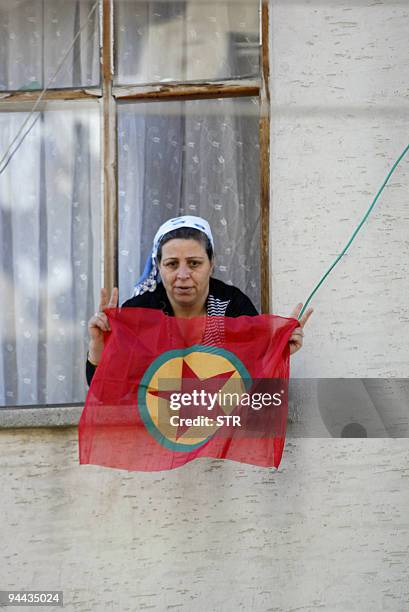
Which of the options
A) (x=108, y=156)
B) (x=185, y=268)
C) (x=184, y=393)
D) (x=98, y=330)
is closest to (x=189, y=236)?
(x=185, y=268)

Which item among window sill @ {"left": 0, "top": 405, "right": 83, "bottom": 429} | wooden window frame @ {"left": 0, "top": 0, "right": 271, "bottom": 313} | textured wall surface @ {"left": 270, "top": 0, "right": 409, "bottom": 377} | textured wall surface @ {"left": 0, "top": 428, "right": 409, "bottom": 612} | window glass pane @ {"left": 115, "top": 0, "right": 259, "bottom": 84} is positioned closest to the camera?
textured wall surface @ {"left": 0, "top": 428, "right": 409, "bottom": 612}

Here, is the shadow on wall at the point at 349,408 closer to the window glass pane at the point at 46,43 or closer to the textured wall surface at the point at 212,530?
the textured wall surface at the point at 212,530

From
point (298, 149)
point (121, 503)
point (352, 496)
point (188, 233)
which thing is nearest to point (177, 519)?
point (121, 503)

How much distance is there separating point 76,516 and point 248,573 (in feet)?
2.44

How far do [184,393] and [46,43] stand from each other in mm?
1977

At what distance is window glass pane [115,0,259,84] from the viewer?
576 centimetres

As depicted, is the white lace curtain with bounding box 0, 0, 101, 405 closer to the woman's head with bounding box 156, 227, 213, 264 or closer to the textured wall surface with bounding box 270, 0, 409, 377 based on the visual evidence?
the woman's head with bounding box 156, 227, 213, 264

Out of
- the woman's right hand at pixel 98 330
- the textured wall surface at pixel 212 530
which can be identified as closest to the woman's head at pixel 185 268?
the woman's right hand at pixel 98 330

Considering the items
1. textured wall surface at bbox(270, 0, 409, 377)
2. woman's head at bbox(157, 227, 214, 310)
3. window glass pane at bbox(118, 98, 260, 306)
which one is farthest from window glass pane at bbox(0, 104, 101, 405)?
textured wall surface at bbox(270, 0, 409, 377)

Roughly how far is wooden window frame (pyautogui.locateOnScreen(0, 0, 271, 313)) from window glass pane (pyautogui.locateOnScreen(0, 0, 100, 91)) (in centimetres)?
6

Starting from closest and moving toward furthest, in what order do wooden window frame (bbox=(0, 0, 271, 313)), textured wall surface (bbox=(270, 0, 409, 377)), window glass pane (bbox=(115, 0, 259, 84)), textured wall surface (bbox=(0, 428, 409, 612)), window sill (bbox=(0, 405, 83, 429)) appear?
textured wall surface (bbox=(0, 428, 409, 612))
window sill (bbox=(0, 405, 83, 429))
textured wall surface (bbox=(270, 0, 409, 377))
wooden window frame (bbox=(0, 0, 271, 313))
window glass pane (bbox=(115, 0, 259, 84))

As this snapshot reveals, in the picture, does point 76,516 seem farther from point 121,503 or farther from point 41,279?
point 41,279

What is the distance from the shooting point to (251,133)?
5.70 metres

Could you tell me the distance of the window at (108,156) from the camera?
5.64 meters
